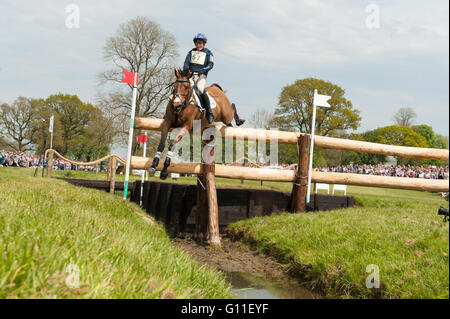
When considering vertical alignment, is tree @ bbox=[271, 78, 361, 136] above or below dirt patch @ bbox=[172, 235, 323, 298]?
above

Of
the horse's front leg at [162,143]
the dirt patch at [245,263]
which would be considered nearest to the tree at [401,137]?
the dirt patch at [245,263]

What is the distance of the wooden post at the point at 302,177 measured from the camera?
8789 millimetres

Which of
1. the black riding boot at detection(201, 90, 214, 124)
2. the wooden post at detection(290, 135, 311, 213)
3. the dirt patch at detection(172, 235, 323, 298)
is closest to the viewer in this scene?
the dirt patch at detection(172, 235, 323, 298)

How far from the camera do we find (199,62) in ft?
24.3

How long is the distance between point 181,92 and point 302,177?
346 cm

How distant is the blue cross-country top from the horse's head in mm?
290

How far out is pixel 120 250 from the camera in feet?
9.61

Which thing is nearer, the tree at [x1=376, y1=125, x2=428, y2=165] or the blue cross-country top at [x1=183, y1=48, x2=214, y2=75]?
the blue cross-country top at [x1=183, y1=48, x2=214, y2=75]

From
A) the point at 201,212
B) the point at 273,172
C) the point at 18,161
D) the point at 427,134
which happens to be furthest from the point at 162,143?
the point at 427,134

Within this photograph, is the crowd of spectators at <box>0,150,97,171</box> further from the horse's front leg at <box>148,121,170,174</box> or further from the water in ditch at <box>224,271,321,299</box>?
the water in ditch at <box>224,271,321,299</box>

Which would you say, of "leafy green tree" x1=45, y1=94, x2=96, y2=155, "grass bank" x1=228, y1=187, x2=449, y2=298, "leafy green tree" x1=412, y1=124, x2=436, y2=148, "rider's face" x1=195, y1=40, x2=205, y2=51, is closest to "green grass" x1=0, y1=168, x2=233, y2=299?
"grass bank" x1=228, y1=187, x2=449, y2=298

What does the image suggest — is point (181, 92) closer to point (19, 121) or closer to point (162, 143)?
point (162, 143)

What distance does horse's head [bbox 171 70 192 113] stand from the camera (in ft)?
23.3
